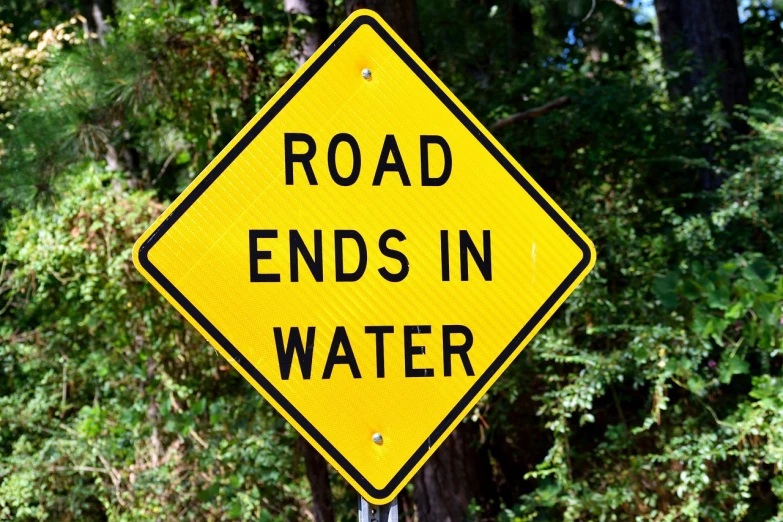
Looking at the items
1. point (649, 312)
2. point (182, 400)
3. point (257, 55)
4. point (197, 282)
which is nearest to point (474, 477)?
point (649, 312)

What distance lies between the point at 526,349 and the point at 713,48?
11.1 ft

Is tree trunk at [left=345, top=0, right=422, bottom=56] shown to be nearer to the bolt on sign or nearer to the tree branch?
the tree branch

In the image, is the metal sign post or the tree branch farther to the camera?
the tree branch

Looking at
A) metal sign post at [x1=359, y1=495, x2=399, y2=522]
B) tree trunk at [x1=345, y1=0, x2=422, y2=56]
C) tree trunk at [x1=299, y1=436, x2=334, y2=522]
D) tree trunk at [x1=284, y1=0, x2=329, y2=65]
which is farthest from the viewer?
tree trunk at [x1=299, y1=436, x2=334, y2=522]

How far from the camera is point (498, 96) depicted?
274 inches

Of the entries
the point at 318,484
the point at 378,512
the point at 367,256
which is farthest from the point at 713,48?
the point at 378,512

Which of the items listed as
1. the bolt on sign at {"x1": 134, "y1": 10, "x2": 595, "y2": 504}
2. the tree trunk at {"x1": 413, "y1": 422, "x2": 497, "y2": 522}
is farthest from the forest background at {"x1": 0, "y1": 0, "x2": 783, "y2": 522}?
the bolt on sign at {"x1": 134, "y1": 10, "x2": 595, "y2": 504}

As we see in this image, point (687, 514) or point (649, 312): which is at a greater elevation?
point (649, 312)

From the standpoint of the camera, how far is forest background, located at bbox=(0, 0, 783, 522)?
5.54 m

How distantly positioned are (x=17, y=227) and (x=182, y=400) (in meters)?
1.80

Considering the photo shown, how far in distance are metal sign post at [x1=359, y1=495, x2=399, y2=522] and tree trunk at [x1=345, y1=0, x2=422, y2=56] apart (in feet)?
11.2

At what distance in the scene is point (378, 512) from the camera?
2600 millimetres

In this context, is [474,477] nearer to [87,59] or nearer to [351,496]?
[351,496]

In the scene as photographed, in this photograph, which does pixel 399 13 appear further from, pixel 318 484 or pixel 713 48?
pixel 713 48
